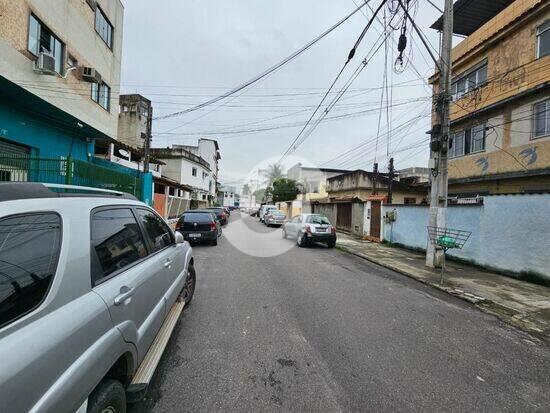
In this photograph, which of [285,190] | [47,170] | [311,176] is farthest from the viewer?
[311,176]

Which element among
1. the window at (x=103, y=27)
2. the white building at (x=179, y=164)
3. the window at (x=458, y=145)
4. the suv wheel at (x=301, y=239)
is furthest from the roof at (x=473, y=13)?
the white building at (x=179, y=164)

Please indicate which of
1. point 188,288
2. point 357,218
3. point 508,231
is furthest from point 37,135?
point 357,218

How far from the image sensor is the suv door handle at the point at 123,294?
83.2 inches

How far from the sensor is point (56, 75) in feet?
30.8

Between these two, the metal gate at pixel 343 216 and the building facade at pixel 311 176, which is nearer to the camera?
the metal gate at pixel 343 216

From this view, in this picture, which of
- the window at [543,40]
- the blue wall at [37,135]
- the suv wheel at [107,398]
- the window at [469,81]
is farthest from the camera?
the window at [469,81]

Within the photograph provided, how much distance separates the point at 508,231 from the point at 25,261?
10444 mm

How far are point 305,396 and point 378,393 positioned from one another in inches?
27.0

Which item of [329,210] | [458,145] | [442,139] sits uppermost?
[458,145]

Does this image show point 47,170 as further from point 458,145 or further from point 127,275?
point 458,145

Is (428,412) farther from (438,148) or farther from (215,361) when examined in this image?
(438,148)

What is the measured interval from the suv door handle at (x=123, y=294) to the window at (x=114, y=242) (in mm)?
159

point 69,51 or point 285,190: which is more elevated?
point 69,51

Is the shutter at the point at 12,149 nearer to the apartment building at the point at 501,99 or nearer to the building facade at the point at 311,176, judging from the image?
the apartment building at the point at 501,99
